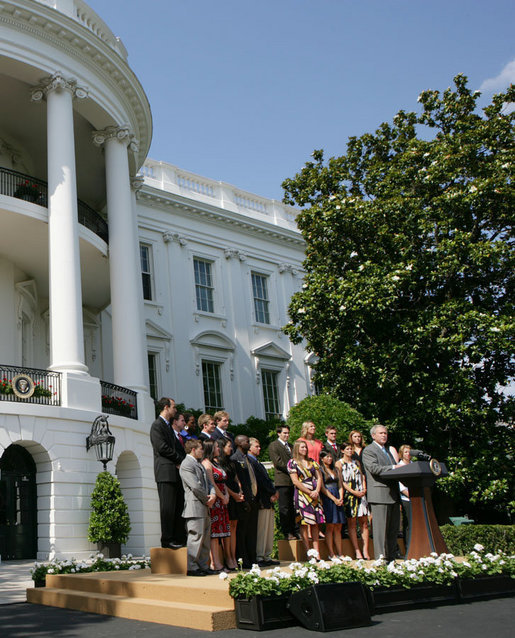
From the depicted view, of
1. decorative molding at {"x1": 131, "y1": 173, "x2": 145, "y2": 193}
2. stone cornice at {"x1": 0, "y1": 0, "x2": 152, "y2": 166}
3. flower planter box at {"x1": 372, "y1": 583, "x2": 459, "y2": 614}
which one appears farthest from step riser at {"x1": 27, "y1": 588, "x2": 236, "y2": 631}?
decorative molding at {"x1": 131, "y1": 173, "x2": 145, "y2": 193}

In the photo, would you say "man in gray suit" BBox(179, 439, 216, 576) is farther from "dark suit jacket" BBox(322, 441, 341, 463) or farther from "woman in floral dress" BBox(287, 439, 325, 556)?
"dark suit jacket" BBox(322, 441, 341, 463)

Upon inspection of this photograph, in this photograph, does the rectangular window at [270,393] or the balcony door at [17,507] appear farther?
the rectangular window at [270,393]

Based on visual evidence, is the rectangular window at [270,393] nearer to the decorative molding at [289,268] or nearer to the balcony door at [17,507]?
the decorative molding at [289,268]

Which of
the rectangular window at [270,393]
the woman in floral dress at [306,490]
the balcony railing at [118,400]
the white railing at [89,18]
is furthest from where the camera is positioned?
the rectangular window at [270,393]

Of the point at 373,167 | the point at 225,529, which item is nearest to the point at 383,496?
the point at 225,529

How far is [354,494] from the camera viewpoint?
990cm

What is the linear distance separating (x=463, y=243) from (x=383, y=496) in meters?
9.45

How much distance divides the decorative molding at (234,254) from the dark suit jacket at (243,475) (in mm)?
19731

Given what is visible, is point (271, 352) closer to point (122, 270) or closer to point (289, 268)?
point (289, 268)

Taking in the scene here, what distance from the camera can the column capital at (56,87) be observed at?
18.0 metres

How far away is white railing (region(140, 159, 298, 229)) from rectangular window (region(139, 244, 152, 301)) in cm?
264

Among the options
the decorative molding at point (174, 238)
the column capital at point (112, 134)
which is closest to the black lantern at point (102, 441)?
the column capital at point (112, 134)

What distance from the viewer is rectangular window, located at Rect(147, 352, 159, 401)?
24.3 metres

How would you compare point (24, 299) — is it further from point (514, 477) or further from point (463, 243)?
point (514, 477)
